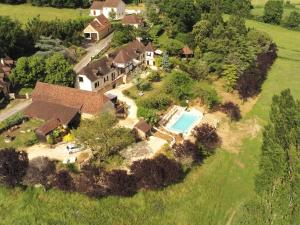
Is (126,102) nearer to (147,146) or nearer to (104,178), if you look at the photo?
(147,146)

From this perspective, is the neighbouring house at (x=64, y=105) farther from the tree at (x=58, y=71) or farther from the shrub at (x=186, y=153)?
the shrub at (x=186, y=153)

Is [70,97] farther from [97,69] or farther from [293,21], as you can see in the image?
[293,21]

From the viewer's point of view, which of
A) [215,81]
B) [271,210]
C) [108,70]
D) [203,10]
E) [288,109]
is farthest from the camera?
[203,10]

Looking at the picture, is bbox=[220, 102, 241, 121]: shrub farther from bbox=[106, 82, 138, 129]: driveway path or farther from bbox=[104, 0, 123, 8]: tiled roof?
bbox=[104, 0, 123, 8]: tiled roof

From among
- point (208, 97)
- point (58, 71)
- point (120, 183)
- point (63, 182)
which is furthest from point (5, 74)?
point (208, 97)

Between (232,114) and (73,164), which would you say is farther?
(232,114)

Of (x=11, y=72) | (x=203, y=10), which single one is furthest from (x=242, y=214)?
(x=203, y=10)

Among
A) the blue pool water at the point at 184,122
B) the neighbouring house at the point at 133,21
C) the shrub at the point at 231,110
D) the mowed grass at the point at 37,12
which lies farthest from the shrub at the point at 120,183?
the mowed grass at the point at 37,12
